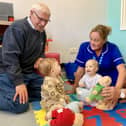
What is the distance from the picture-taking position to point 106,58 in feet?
4.87

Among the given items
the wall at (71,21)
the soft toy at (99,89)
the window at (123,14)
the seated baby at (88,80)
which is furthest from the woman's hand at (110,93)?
the wall at (71,21)

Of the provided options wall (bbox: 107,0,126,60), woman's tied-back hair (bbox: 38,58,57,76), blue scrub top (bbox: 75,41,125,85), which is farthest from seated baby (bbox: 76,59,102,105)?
wall (bbox: 107,0,126,60)

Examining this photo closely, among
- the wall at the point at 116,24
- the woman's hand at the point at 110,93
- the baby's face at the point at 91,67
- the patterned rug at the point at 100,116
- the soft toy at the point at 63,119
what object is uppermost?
the wall at the point at 116,24

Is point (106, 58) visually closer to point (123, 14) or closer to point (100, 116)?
point (100, 116)

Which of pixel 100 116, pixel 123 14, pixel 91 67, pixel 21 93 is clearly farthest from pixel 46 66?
pixel 123 14

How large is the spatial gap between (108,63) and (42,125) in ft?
2.34

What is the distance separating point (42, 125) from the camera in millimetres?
1105

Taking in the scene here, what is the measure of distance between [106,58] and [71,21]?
142 centimetres

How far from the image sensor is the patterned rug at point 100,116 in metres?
1.12

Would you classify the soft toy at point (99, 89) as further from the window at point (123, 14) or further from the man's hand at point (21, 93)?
the window at point (123, 14)

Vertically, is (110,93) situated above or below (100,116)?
above

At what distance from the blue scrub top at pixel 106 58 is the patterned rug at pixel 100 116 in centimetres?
30

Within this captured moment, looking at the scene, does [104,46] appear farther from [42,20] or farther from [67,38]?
[67,38]

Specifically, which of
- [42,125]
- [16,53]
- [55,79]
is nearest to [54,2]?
[16,53]
